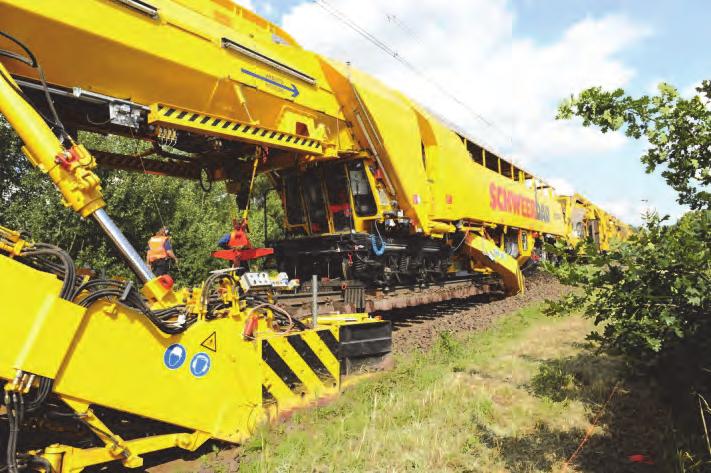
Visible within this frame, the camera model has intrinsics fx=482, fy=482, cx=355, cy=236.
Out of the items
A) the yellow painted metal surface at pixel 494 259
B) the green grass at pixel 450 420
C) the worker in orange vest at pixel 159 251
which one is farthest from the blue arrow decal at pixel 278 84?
the yellow painted metal surface at pixel 494 259

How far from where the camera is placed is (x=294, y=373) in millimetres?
3871

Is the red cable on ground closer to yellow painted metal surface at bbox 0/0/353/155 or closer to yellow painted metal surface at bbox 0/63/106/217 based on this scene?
yellow painted metal surface at bbox 0/63/106/217

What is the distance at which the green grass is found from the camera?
311cm

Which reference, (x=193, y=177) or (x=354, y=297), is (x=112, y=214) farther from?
(x=354, y=297)

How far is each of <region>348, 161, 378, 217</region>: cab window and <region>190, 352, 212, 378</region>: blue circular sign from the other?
14.2ft

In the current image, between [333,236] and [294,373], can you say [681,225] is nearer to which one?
[294,373]

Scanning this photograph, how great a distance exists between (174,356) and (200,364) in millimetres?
206

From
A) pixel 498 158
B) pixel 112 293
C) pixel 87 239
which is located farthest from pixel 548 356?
pixel 87 239

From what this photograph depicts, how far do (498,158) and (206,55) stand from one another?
914 cm

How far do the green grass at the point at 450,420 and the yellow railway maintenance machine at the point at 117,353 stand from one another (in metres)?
0.35

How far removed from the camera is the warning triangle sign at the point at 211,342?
327 cm

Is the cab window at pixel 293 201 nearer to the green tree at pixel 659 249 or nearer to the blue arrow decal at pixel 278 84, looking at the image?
the blue arrow decal at pixel 278 84

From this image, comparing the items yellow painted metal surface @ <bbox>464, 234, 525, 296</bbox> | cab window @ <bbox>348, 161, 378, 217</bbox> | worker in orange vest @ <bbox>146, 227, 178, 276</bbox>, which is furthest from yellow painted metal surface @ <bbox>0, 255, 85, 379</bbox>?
yellow painted metal surface @ <bbox>464, 234, 525, 296</bbox>

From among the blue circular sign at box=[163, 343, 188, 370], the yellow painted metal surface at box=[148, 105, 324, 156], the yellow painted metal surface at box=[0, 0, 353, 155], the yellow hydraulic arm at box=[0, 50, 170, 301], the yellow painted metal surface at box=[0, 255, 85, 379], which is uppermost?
the yellow painted metal surface at box=[0, 0, 353, 155]
